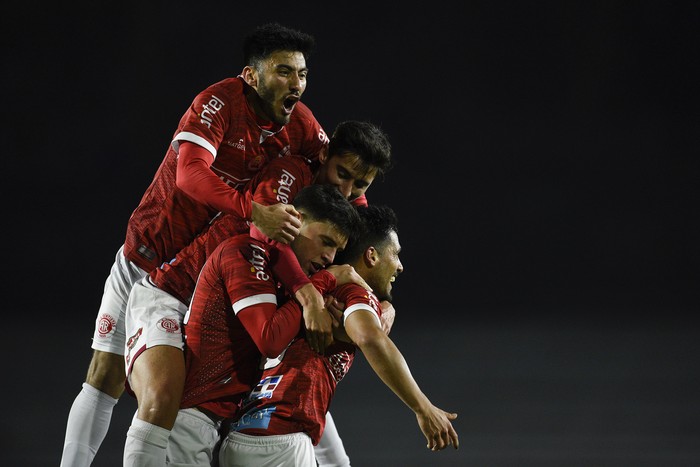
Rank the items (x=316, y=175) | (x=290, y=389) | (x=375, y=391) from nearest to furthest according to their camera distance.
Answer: (x=290, y=389)
(x=316, y=175)
(x=375, y=391)

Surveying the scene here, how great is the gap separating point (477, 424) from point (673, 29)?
3445mm

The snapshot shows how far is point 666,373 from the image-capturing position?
4246 millimetres

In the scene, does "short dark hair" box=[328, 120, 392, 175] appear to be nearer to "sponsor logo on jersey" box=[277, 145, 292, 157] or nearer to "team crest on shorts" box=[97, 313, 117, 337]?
"sponsor logo on jersey" box=[277, 145, 292, 157]

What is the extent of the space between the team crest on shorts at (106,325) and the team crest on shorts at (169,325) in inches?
21.2

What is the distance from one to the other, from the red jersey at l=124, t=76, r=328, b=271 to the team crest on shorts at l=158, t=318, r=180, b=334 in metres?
0.41

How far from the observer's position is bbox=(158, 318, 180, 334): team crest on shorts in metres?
2.08

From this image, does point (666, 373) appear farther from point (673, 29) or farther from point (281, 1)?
point (281, 1)

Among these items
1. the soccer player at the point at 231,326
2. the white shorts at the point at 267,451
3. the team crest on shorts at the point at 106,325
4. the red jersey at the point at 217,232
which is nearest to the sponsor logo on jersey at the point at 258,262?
the soccer player at the point at 231,326

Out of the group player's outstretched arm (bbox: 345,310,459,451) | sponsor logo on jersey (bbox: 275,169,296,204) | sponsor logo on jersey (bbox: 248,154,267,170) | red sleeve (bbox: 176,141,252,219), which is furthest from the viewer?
sponsor logo on jersey (bbox: 248,154,267,170)

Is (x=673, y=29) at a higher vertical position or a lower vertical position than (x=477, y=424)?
higher

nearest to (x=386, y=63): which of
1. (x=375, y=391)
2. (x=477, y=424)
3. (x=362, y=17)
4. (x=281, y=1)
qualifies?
(x=362, y=17)

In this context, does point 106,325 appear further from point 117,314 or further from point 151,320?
point 151,320

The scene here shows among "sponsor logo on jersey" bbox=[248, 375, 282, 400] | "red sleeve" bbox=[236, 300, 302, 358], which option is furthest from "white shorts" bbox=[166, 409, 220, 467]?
"red sleeve" bbox=[236, 300, 302, 358]

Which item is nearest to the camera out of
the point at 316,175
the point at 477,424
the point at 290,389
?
the point at 290,389
